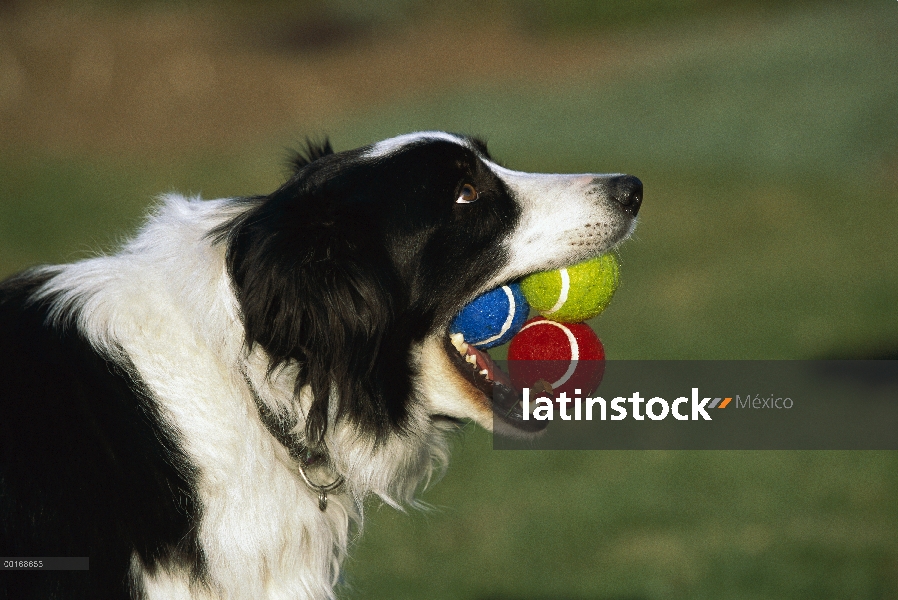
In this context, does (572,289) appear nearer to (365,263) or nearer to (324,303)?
(365,263)

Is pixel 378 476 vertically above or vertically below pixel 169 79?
below

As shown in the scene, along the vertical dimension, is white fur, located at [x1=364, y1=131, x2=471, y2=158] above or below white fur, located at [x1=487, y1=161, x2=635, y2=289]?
above

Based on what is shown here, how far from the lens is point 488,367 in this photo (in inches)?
126

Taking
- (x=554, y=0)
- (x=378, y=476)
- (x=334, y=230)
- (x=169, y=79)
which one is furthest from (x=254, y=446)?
(x=554, y=0)

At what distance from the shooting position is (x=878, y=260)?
31.3 feet

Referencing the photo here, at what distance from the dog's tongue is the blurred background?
0.86m

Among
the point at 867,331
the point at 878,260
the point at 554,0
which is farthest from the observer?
the point at 554,0

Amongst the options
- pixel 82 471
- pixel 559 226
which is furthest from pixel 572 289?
pixel 82 471

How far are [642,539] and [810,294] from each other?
4.58 m

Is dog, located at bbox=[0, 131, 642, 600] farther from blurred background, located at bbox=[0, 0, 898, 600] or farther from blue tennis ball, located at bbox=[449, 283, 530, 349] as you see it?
blurred background, located at bbox=[0, 0, 898, 600]

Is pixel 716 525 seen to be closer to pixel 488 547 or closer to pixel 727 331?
pixel 488 547

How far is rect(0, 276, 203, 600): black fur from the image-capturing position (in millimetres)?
2463

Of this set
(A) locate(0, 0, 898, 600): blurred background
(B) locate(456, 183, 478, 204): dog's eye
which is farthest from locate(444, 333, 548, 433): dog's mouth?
(A) locate(0, 0, 898, 600): blurred background

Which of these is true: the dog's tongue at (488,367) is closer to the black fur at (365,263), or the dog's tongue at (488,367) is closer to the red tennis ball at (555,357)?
the red tennis ball at (555,357)
